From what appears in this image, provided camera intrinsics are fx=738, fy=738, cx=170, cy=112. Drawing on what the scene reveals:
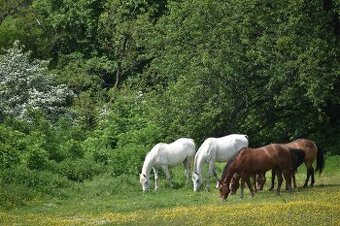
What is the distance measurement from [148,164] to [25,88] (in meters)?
13.1

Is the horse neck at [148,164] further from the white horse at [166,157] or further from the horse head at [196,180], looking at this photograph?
the horse head at [196,180]

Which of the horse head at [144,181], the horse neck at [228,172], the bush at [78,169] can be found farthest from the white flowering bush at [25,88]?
the horse neck at [228,172]

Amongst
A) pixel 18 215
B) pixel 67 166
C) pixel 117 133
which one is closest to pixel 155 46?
pixel 117 133

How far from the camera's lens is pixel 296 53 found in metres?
30.4

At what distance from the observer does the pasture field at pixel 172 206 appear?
17.8m

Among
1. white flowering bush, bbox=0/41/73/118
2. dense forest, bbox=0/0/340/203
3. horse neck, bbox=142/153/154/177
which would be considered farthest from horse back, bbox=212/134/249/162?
white flowering bush, bbox=0/41/73/118

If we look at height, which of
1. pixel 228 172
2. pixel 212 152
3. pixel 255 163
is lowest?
pixel 228 172

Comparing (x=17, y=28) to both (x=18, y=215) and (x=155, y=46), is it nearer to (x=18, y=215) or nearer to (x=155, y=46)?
(x=155, y=46)

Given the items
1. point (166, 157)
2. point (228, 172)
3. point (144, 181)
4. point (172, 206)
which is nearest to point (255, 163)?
point (228, 172)

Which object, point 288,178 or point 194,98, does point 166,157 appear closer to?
point 288,178

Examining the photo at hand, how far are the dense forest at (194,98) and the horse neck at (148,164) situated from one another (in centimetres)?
161

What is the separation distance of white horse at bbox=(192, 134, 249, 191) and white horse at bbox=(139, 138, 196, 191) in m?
→ 1.22

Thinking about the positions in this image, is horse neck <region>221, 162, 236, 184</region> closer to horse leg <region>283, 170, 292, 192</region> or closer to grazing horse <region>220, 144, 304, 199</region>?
grazing horse <region>220, 144, 304, 199</region>

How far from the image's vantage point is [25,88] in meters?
37.6
